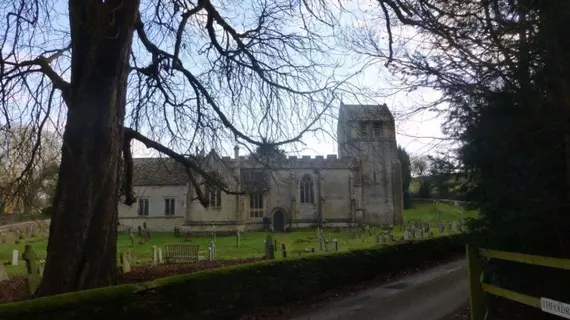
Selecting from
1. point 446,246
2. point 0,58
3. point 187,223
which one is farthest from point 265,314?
point 187,223

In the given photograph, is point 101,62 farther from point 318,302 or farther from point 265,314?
point 318,302

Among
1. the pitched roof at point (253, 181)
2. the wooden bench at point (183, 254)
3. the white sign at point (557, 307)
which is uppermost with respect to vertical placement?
the pitched roof at point (253, 181)

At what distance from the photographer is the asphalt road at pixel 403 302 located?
7.76 meters

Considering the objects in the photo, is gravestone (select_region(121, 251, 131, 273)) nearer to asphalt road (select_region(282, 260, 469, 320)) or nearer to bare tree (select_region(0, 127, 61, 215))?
bare tree (select_region(0, 127, 61, 215))

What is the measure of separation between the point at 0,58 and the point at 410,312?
7.89 meters

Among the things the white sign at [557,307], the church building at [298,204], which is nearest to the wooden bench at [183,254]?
the white sign at [557,307]

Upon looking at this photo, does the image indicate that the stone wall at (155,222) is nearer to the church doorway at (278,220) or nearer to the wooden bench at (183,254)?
the church doorway at (278,220)

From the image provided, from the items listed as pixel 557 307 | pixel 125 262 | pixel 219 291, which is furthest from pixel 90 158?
pixel 125 262

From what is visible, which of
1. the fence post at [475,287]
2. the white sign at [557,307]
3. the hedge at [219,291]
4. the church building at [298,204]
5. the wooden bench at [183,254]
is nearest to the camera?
the white sign at [557,307]

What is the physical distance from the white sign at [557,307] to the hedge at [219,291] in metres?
2.46

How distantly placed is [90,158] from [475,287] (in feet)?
20.3

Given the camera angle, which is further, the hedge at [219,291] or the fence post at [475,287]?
the hedge at [219,291]

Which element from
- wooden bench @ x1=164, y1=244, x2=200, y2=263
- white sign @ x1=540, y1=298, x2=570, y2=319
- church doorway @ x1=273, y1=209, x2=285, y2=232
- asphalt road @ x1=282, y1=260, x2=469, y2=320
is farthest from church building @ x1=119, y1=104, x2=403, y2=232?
white sign @ x1=540, y1=298, x2=570, y2=319

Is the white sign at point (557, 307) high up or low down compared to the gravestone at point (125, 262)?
up
